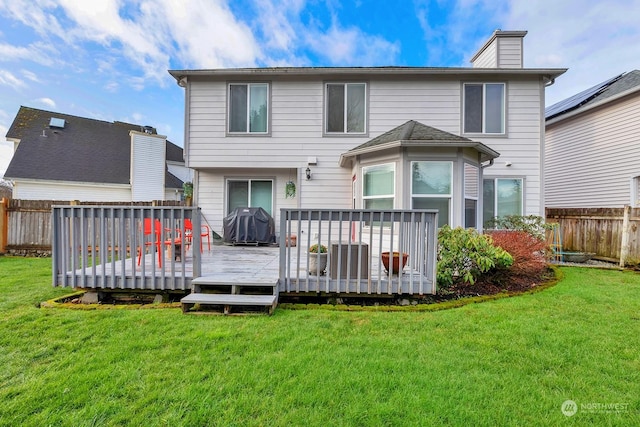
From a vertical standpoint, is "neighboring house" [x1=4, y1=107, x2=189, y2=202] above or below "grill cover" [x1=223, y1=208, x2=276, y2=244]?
above

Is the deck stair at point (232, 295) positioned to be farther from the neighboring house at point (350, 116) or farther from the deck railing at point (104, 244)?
the neighboring house at point (350, 116)

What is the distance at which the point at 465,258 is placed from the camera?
4480 millimetres

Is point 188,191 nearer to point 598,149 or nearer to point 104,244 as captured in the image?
point 104,244

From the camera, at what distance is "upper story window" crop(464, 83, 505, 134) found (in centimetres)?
762

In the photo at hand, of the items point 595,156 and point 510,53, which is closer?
point 510,53

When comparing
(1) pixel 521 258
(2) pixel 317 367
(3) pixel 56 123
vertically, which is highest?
(3) pixel 56 123

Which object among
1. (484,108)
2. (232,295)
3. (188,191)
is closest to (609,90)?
(484,108)

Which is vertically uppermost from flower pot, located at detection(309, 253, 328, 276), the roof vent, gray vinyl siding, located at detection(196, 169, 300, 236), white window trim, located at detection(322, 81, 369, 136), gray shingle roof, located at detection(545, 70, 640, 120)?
the roof vent

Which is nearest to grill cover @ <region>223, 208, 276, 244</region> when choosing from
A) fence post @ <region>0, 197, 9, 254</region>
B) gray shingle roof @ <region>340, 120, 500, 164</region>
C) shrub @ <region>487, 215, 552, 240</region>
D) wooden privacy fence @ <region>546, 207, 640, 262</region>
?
gray shingle roof @ <region>340, 120, 500, 164</region>

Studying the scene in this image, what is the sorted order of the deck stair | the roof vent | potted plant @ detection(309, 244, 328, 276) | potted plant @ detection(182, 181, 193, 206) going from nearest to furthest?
1. the deck stair
2. potted plant @ detection(309, 244, 328, 276)
3. potted plant @ detection(182, 181, 193, 206)
4. the roof vent

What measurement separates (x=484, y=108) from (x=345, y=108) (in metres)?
3.84

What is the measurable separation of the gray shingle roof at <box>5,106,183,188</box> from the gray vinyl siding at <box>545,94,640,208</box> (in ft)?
64.2

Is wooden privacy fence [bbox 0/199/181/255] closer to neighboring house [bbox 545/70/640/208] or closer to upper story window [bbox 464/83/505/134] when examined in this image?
upper story window [bbox 464/83/505/134]

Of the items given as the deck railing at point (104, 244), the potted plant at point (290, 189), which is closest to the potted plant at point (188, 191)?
the potted plant at point (290, 189)
